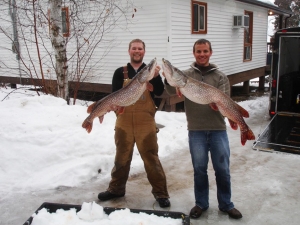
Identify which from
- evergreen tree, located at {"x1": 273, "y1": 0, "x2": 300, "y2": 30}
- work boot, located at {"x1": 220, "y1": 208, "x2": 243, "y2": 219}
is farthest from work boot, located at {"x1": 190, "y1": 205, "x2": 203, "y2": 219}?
evergreen tree, located at {"x1": 273, "y1": 0, "x2": 300, "y2": 30}

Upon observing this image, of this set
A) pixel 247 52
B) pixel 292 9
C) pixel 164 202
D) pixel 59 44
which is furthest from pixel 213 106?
pixel 292 9

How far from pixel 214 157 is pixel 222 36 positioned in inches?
429

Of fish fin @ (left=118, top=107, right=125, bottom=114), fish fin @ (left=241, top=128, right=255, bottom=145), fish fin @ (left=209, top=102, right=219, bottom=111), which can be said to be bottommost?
fish fin @ (left=241, top=128, right=255, bottom=145)

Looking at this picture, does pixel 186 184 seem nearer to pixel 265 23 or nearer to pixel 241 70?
pixel 241 70

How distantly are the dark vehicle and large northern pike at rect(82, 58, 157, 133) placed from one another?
4.51 meters

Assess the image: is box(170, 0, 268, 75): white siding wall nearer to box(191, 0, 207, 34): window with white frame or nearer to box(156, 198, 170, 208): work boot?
box(191, 0, 207, 34): window with white frame

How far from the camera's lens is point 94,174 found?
5.01 m

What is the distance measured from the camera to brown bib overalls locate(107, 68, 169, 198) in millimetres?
3824

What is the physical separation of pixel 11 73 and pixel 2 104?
8.95 metres

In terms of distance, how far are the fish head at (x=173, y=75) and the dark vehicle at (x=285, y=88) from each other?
4.47 m

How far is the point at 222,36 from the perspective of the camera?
1357 centimetres

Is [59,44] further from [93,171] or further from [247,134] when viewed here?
[247,134]

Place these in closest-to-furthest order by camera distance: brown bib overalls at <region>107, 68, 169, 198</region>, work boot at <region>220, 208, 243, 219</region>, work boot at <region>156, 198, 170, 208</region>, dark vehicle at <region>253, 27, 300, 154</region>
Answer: work boot at <region>220, 208, 243, 219</region>
brown bib overalls at <region>107, 68, 169, 198</region>
work boot at <region>156, 198, 170, 208</region>
dark vehicle at <region>253, 27, 300, 154</region>

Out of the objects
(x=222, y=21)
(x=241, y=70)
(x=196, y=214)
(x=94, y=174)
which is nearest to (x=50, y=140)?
(x=94, y=174)
